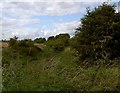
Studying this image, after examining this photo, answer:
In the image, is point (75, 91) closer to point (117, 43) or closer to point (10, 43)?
point (117, 43)

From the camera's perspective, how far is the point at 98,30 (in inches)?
643

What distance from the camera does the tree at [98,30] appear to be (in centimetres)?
1614

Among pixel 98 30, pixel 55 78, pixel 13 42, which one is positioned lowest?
pixel 55 78

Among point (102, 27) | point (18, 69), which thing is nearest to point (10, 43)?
point (102, 27)

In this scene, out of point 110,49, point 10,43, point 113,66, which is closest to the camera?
point 113,66

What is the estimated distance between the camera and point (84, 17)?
1759cm

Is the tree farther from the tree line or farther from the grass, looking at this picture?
the grass

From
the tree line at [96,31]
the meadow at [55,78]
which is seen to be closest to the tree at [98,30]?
the tree line at [96,31]

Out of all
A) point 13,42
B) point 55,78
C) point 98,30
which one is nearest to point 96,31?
point 98,30

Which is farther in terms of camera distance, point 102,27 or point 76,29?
point 76,29

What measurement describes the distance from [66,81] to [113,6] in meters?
10.7

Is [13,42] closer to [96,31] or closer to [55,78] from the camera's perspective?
[96,31]

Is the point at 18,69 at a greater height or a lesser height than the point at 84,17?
lesser

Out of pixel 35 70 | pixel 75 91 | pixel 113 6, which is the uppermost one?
pixel 113 6
